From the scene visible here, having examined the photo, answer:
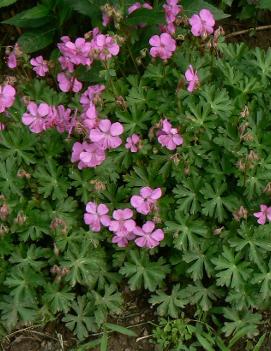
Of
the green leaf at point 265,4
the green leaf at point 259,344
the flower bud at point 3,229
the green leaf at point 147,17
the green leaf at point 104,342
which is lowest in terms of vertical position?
the green leaf at point 259,344

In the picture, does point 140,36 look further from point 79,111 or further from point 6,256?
point 6,256

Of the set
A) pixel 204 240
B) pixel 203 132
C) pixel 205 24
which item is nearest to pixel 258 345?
pixel 204 240

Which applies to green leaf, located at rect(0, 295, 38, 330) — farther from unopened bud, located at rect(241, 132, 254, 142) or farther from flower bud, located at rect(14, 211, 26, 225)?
unopened bud, located at rect(241, 132, 254, 142)

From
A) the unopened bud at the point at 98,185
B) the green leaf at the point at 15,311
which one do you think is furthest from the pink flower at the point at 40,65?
the green leaf at the point at 15,311

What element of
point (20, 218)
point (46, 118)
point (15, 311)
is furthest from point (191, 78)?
point (15, 311)

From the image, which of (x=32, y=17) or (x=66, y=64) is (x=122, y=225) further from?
(x=32, y=17)

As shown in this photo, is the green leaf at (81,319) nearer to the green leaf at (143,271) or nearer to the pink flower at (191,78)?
the green leaf at (143,271)
